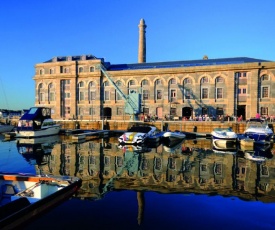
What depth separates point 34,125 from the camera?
110ft

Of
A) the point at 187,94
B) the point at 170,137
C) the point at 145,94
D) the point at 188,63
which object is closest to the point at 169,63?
Answer: the point at 188,63

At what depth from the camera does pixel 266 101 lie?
44.8 metres

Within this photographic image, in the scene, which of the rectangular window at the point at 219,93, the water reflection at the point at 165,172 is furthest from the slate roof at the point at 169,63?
the water reflection at the point at 165,172

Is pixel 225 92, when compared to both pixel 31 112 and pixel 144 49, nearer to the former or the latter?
pixel 144 49

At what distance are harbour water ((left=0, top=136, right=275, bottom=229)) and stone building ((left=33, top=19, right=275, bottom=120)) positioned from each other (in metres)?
28.4

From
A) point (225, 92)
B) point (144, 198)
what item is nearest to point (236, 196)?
point (144, 198)

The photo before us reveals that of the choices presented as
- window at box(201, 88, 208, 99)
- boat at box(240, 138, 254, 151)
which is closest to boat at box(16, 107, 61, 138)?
boat at box(240, 138, 254, 151)

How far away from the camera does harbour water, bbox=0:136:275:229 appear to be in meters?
8.02

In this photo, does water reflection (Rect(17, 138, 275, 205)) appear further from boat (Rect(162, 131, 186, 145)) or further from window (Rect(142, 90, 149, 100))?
window (Rect(142, 90, 149, 100))

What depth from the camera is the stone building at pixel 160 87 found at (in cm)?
4541

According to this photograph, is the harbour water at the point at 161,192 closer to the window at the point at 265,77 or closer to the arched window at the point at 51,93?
the window at the point at 265,77

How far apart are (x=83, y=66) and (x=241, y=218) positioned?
169ft

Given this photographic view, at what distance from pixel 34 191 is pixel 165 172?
7724 mm

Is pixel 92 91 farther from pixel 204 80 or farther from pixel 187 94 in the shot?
pixel 204 80
